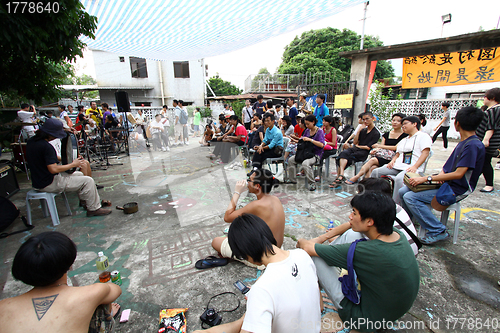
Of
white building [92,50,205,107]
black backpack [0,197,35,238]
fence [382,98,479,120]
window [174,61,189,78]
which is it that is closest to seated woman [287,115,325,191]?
black backpack [0,197,35,238]

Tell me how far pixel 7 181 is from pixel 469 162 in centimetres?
784

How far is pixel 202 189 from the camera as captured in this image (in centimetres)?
514

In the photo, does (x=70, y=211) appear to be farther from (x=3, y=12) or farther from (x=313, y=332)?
(x=313, y=332)

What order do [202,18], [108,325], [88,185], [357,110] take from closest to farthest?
[108,325] → [88,185] → [202,18] → [357,110]

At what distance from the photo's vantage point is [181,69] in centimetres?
2009

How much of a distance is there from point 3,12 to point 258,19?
12.4ft

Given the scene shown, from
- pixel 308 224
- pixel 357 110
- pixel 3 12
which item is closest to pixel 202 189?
pixel 308 224

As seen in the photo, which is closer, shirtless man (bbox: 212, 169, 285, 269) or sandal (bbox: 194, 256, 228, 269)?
shirtless man (bbox: 212, 169, 285, 269)

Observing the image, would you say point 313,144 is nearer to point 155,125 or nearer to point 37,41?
point 37,41

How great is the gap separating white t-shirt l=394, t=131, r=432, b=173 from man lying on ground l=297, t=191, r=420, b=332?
2585 millimetres

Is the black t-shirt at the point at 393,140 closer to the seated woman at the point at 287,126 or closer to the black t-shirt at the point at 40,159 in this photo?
the seated woman at the point at 287,126

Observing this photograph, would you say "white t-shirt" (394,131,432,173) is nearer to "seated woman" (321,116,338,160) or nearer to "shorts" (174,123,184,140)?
"seated woman" (321,116,338,160)

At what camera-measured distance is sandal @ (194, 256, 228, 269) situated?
8.44 ft

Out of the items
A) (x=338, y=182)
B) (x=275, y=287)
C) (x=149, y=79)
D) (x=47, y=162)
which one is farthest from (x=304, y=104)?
(x=149, y=79)
